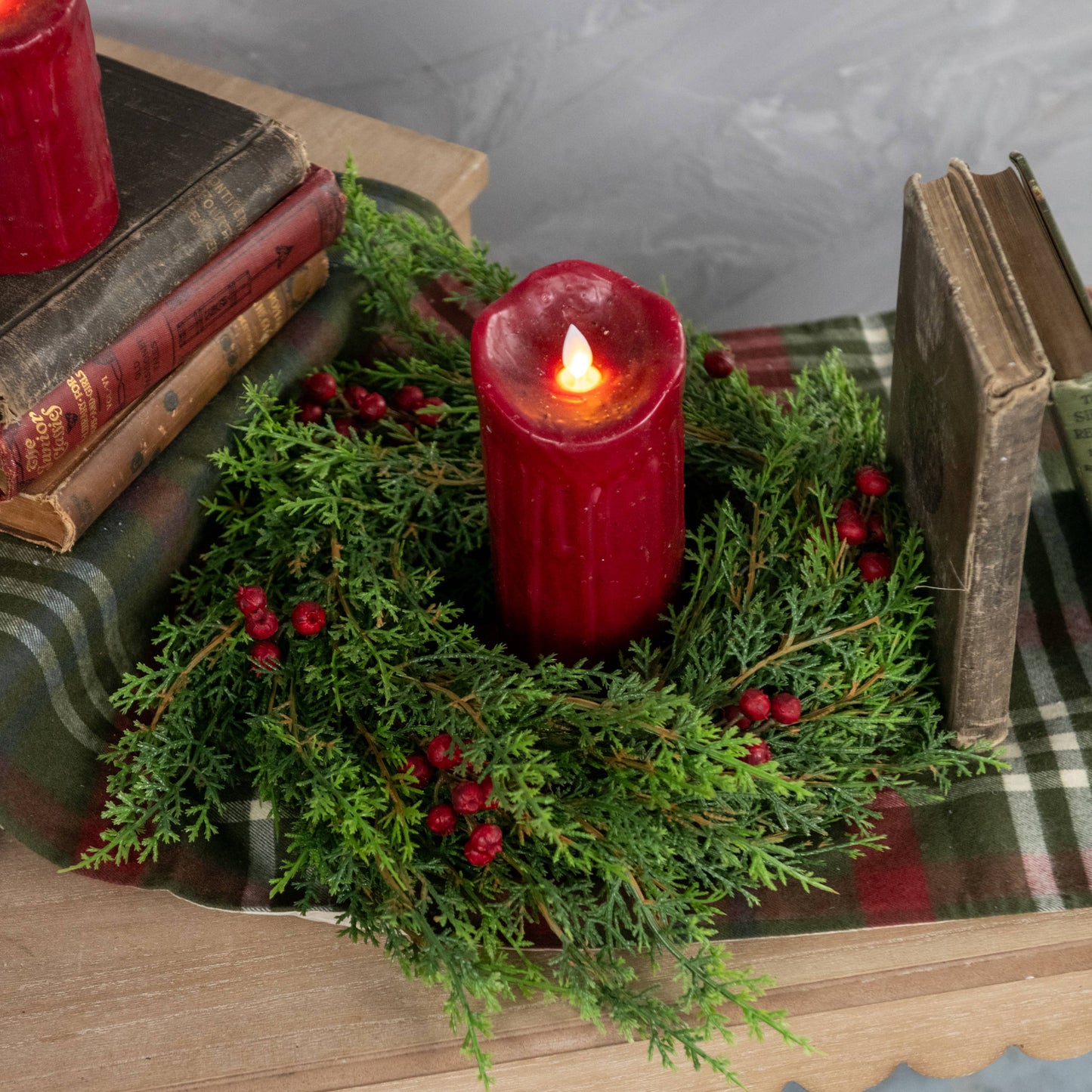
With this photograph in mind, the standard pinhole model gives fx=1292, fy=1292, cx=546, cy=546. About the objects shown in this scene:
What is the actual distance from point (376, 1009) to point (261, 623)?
17 cm

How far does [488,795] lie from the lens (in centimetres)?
49

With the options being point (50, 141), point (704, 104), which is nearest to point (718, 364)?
point (50, 141)

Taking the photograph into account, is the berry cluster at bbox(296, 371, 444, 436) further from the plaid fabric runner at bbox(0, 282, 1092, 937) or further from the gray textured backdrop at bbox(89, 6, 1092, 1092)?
the gray textured backdrop at bbox(89, 6, 1092, 1092)

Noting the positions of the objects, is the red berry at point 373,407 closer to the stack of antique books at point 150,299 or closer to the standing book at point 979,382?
the stack of antique books at point 150,299

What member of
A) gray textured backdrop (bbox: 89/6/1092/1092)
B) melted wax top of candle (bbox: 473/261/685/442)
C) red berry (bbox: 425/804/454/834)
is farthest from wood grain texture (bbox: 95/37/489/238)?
red berry (bbox: 425/804/454/834)

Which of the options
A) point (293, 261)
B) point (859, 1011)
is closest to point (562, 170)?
point (293, 261)

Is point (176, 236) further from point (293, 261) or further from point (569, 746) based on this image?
point (569, 746)

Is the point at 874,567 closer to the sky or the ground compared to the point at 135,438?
closer to the ground

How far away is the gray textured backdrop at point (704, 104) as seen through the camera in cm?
104

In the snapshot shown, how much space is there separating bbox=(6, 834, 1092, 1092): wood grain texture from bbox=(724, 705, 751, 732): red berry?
10 centimetres

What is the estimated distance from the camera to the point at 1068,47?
111 centimetres

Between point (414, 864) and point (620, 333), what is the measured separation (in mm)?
227

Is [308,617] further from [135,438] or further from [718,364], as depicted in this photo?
[718,364]

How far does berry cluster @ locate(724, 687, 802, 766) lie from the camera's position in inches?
20.4
